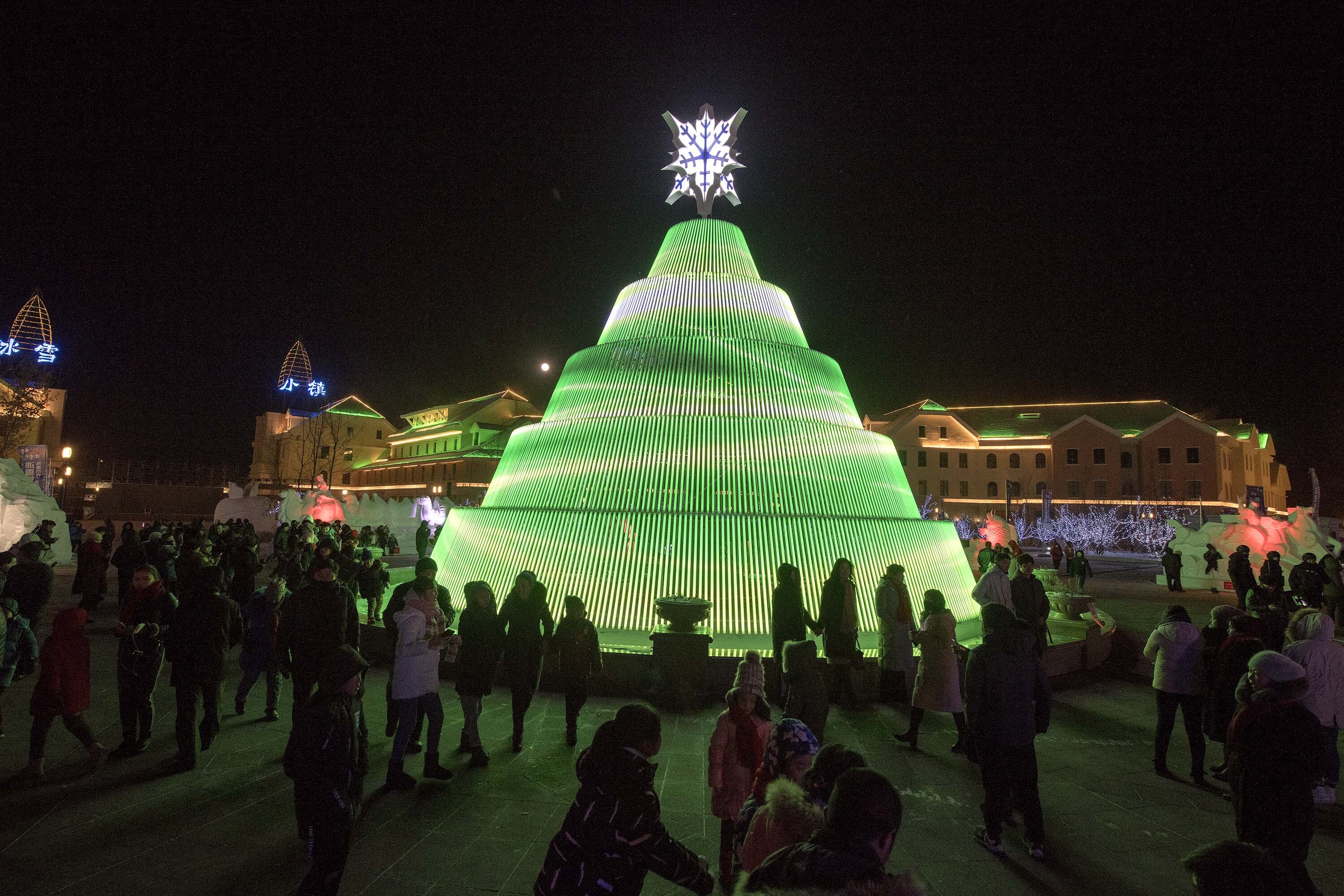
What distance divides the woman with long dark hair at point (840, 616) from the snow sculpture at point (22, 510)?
23792mm

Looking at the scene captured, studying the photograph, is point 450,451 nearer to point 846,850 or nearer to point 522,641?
point 522,641

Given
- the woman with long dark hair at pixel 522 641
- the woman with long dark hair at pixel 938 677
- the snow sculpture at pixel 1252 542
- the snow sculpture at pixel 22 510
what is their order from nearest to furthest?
the woman with long dark hair at pixel 522 641
the woman with long dark hair at pixel 938 677
the snow sculpture at pixel 22 510
the snow sculpture at pixel 1252 542

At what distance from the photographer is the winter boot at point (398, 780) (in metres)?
6.11

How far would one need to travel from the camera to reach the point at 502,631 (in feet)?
23.7

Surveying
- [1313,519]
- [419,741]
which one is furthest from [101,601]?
[1313,519]

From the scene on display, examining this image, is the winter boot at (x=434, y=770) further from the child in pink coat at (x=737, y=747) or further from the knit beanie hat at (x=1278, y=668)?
the knit beanie hat at (x=1278, y=668)

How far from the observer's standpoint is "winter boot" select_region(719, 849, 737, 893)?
4.62 meters

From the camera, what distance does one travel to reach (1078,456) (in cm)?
5722

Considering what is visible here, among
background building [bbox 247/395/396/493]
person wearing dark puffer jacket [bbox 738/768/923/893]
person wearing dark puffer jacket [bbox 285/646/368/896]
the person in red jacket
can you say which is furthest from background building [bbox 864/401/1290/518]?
background building [bbox 247/395/396/493]

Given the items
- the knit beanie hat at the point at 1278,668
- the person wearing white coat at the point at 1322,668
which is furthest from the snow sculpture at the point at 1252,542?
the knit beanie hat at the point at 1278,668

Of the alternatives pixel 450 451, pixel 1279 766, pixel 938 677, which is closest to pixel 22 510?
pixel 938 677

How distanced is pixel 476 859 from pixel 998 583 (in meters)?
7.33

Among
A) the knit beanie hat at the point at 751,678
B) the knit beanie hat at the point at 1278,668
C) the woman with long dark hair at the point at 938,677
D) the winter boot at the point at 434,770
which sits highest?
the knit beanie hat at the point at 1278,668

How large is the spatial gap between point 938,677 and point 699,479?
6.43 meters
